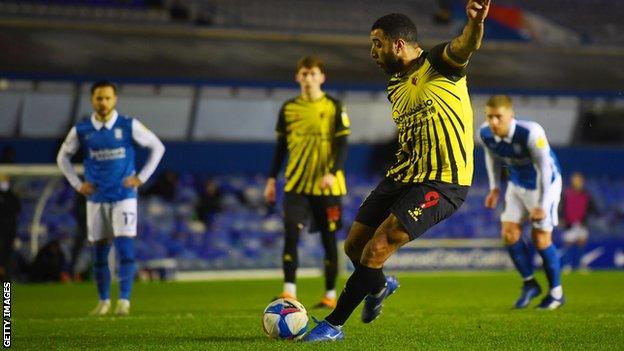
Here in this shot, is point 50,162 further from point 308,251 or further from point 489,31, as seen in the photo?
point 489,31

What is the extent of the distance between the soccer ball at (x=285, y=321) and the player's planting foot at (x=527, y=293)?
4.60m

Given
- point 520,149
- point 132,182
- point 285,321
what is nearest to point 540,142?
point 520,149

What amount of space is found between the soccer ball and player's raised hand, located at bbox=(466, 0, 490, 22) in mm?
2452

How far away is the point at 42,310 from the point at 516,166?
5.32m

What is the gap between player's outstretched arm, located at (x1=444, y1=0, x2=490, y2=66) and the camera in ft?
23.3

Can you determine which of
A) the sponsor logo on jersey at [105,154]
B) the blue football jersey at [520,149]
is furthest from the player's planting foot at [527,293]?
the sponsor logo on jersey at [105,154]

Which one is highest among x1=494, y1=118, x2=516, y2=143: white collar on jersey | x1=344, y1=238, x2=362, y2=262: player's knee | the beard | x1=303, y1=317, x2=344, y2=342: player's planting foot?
the beard

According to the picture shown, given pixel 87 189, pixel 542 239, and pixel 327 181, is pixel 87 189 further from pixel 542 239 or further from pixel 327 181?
pixel 542 239

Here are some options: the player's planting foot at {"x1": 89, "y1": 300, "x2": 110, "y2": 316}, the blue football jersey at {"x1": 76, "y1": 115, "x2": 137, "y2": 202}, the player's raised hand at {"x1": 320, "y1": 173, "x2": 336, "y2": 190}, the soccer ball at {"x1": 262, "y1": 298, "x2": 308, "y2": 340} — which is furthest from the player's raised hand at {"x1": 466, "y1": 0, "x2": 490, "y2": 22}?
the player's planting foot at {"x1": 89, "y1": 300, "x2": 110, "y2": 316}

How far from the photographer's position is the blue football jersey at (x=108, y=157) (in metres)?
12.0

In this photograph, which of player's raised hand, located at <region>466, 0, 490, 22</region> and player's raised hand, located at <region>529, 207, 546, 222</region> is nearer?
player's raised hand, located at <region>466, 0, 490, 22</region>

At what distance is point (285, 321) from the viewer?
825 centimetres

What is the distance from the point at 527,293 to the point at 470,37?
5.67 metres

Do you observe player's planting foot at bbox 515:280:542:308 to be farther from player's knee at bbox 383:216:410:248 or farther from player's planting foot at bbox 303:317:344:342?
player's knee at bbox 383:216:410:248
